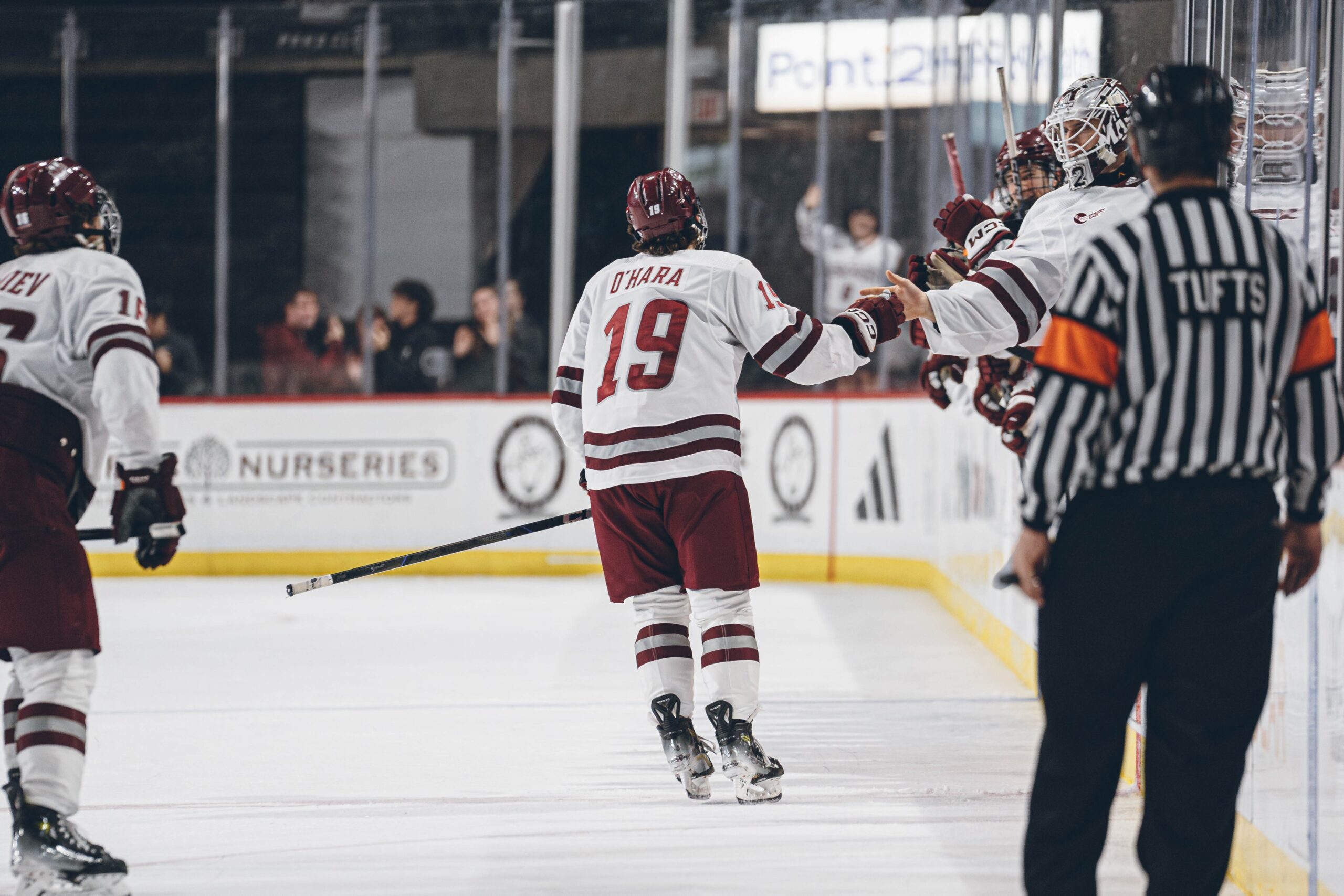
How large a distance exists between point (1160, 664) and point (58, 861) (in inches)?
70.0

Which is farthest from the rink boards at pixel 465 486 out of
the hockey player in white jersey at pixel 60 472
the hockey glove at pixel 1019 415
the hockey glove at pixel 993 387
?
the hockey player in white jersey at pixel 60 472

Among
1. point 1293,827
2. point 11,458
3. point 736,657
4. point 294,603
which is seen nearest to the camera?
point 1293,827

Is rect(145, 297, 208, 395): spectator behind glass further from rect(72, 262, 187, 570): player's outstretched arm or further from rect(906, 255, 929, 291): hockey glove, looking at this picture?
rect(906, 255, 929, 291): hockey glove

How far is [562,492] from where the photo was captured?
707 cm

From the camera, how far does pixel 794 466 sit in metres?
6.98

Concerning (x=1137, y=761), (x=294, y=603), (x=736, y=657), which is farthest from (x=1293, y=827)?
(x=294, y=603)

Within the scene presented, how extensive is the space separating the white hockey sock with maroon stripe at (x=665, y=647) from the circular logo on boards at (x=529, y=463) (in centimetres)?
402

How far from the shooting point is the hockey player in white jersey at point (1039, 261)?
8.30ft

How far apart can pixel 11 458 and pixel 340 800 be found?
108 cm

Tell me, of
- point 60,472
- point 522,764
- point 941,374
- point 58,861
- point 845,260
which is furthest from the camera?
point 845,260

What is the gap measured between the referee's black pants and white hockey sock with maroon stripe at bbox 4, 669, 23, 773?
1.71m

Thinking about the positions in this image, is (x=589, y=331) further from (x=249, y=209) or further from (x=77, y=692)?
(x=249, y=209)

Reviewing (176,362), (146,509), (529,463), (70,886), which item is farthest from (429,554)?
(176,362)

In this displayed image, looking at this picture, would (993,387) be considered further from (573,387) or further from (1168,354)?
(1168,354)
